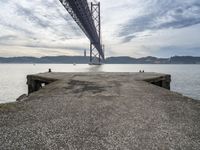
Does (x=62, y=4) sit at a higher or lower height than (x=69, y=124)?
higher

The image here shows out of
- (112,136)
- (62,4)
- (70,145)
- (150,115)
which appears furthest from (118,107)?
(62,4)

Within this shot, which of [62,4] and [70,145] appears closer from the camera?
[70,145]

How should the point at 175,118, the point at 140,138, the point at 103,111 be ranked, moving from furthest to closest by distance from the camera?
the point at 103,111, the point at 175,118, the point at 140,138

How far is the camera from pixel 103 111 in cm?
716

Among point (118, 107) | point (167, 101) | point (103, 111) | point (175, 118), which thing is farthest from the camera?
point (167, 101)

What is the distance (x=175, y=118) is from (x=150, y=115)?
75 centimetres

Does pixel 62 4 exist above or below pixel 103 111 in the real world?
above

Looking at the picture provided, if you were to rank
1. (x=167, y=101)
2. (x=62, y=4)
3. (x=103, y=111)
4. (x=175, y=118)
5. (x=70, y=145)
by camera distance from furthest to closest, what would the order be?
(x=62, y=4), (x=167, y=101), (x=103, y=111), (x=175, y=118), (x=70, y=145)

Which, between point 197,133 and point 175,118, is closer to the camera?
point 197,133

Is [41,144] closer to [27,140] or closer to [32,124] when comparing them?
[27,140]

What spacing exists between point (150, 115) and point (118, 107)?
126cm

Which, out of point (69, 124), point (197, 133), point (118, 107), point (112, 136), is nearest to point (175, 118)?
point (197, 133)

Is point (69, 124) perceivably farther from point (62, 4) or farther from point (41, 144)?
point (62, 4)

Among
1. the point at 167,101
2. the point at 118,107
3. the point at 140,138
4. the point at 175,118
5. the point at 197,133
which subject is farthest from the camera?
the point at 167,101
